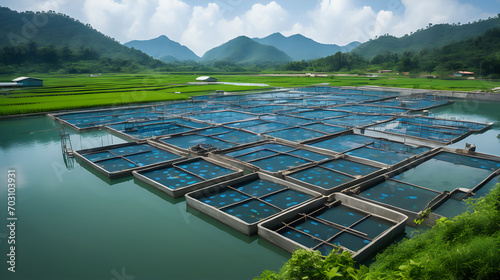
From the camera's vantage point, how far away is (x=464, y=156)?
10.9 metres

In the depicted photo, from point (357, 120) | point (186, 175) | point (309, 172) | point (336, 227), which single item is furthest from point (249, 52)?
point (336, 227)

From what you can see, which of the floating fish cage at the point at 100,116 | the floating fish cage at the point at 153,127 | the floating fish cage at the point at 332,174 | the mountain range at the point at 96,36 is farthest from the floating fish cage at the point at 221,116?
the mountain range at the point at 96,36

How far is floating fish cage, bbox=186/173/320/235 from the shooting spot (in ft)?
22.1

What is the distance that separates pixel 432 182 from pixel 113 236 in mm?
8266

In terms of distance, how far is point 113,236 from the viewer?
6.40 m

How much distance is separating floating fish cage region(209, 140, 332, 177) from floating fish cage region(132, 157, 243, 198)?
490 mm

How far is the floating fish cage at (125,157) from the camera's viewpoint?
383 inches

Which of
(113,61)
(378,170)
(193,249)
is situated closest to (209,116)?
(378,170)

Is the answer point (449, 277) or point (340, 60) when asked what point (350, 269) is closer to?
point (449, 277)

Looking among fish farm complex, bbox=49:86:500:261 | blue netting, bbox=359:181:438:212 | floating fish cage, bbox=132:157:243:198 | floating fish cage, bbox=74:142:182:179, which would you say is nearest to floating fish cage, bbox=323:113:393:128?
fish farm complex, bbox=49:86:500:261

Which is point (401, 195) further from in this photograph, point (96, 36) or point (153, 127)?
point (96, 36)

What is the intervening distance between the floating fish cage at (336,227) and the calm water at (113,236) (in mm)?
386

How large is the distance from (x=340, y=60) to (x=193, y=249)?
6974cm

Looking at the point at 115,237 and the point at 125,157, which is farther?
the point at 125,157
